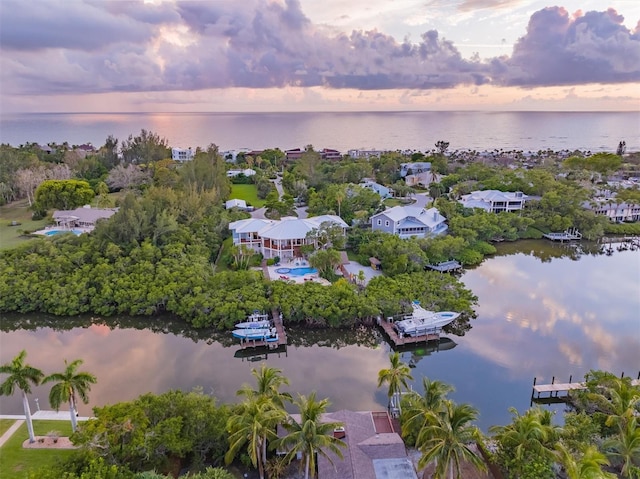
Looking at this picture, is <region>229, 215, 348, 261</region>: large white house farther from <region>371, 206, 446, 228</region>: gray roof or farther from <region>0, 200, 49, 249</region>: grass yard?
<region>0, 200, 49, 249</region>: grass yard

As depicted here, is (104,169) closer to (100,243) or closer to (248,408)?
(100,243)

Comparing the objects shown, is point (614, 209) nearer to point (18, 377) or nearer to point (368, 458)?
point (368, 458)

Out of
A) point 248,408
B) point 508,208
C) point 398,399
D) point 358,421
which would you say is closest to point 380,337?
point 398,399

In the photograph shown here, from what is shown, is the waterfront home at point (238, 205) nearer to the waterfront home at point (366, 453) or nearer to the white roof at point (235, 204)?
the white roof at point (235, 204)

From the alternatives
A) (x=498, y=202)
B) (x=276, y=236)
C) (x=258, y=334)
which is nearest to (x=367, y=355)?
(x=258, y=334)

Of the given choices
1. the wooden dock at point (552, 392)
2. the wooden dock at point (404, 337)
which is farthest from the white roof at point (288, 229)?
the wooden dock at point (552, 392)

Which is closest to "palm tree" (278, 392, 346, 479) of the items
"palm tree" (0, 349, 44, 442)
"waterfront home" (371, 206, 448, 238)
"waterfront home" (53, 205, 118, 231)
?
"palm tree" (0, 349, 44, 442)
